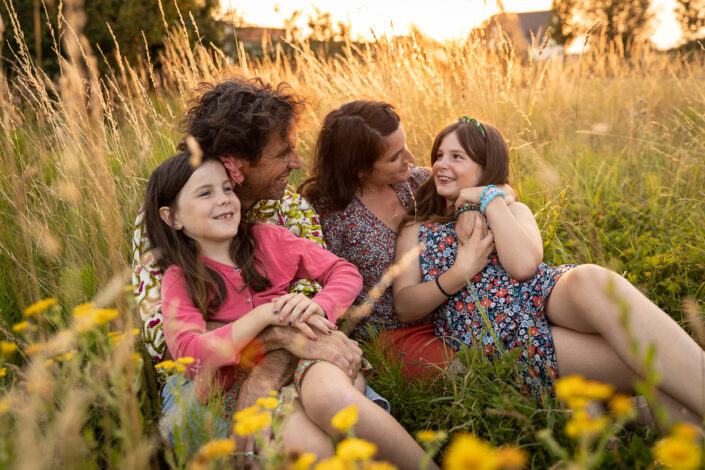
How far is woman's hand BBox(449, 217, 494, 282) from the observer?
2035 millimetres

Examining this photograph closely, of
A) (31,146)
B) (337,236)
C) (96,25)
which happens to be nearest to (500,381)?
(337,236)

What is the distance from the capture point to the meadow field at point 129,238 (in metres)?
1.03

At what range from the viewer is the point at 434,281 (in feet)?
6.89

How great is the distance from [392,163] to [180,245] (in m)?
1.03

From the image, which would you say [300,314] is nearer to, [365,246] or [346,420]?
[365,246]

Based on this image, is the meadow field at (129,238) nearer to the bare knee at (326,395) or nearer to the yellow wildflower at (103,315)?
the yellow wildflower at (103,315)

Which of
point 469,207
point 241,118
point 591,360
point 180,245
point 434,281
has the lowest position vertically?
point 591,360

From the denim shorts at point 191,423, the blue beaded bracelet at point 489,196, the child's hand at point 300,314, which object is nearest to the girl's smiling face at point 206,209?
the child's hand at point 300,314

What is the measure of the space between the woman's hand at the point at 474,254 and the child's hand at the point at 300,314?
1.95ft

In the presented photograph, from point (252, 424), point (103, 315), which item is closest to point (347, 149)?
point (103, 315)

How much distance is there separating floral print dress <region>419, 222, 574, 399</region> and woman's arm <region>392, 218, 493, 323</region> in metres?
0.07

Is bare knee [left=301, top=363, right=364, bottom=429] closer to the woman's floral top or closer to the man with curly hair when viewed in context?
the man with curly hair

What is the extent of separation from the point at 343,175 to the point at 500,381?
1.18m

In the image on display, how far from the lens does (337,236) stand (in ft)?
7.98
